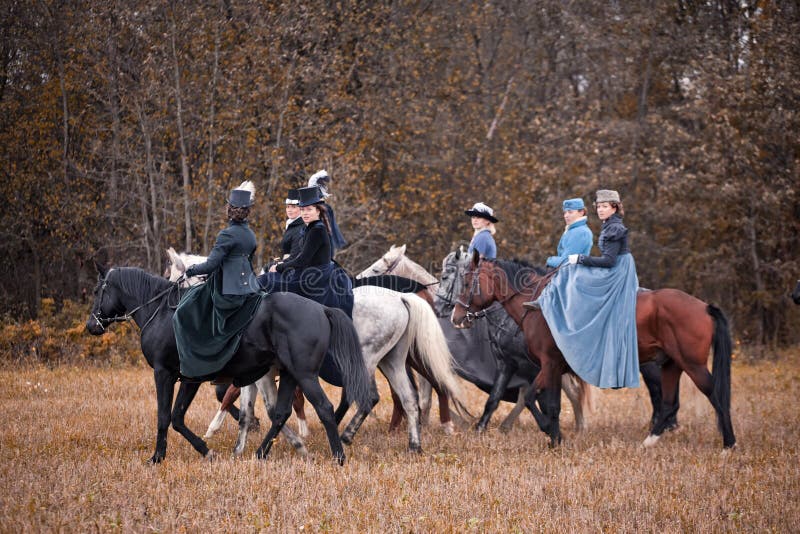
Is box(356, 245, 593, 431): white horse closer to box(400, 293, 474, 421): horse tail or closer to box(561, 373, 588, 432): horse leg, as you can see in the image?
box(561, 373, 588, 432): horse leg

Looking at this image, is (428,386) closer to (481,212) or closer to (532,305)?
(532,305)

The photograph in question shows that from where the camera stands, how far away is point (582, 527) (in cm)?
560

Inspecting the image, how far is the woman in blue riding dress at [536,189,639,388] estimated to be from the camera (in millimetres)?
8508

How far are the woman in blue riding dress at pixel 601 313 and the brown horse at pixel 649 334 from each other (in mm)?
245

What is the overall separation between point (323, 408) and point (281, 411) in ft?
1.43

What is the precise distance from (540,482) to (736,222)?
44.8 ft

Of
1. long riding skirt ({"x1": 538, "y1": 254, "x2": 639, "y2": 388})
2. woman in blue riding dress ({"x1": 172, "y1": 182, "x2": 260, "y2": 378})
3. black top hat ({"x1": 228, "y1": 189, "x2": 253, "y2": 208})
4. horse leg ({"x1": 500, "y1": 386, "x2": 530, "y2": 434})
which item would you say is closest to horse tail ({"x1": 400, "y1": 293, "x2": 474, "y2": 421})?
long riding skirt ({"x1": 538, "y1": 254, "x2": 639, "y2": 388})

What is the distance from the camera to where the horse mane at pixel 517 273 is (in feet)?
30.5

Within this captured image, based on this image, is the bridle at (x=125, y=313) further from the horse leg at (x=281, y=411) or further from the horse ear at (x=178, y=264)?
the horse leg at (x=281, y=411)

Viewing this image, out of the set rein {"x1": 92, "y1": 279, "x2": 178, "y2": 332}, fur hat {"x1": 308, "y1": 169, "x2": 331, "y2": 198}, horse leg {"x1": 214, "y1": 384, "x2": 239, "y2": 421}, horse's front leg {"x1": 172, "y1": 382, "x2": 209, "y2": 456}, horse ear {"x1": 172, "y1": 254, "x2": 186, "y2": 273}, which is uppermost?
fur hat {"x1": 308, "y1": 169, "x2": 331, "y2": 198}

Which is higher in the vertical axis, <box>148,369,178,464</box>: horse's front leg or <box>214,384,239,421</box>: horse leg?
<box>148,369,178,464</box>: horse's front leg

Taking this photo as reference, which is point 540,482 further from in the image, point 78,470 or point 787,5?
point 787,5

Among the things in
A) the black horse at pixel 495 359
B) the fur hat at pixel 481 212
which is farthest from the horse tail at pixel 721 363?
the fur hat at pixel 481 212

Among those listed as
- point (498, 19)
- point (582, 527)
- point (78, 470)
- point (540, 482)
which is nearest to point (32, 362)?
point (78, 470)
